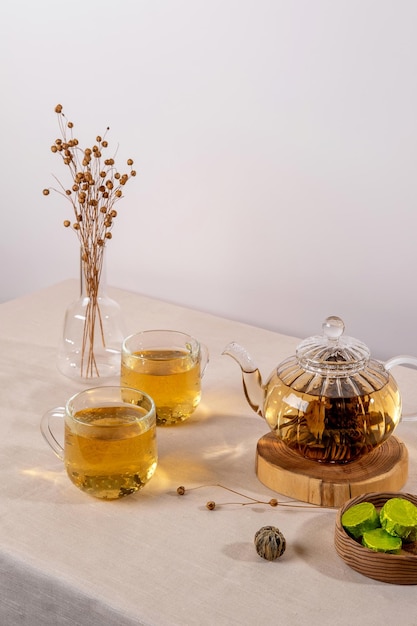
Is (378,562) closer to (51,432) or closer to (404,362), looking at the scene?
A: (404,362)

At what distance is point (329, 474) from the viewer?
102cm

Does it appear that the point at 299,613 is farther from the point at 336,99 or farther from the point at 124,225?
the point at 124,225

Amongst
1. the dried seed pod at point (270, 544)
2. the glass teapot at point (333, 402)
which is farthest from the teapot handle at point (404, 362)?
the dried seed pod at point (270, 544)

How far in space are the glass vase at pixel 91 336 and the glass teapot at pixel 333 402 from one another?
0.36m

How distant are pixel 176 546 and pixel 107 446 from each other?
130 mm

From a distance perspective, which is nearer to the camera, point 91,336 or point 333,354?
point 333,354

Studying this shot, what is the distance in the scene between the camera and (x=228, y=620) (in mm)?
818

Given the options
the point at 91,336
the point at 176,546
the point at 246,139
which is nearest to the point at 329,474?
the point at 176,546

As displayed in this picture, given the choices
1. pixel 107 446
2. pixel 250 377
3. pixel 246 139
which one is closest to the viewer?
pixel 107 446

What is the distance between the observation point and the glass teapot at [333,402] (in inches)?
39.1

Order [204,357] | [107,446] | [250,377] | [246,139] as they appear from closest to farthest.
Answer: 1. [107,446]
2. [250,377]
3. [204,357]
4. [246,139]

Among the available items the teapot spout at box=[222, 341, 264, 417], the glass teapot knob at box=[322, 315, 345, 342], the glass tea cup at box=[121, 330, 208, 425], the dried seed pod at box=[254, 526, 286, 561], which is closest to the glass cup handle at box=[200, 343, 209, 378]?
the glass tea cup at box=[121, 330, 208, 425]

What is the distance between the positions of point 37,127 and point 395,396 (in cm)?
113

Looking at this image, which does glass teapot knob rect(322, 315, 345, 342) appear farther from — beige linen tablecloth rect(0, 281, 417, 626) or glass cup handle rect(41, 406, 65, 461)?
glass cup handle rect(41, 406, 65, 461)
